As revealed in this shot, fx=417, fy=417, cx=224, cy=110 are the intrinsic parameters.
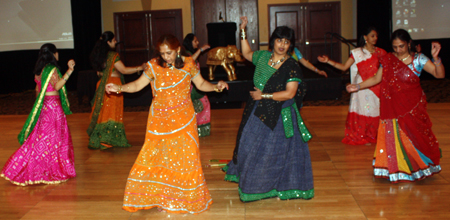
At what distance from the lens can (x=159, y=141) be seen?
3.04 m

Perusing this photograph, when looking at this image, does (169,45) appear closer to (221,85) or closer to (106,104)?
(221,85)

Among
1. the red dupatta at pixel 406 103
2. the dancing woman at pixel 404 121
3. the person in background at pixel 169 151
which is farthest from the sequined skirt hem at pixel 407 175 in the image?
the person in background at pixel 169 151

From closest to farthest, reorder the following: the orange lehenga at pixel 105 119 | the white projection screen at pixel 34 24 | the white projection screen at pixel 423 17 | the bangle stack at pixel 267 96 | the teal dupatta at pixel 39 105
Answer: the bangle stack at pixel 267 96 < the teal dupatta at pixel 39 105 < the orange lehenga at pixel 105 119 < the white projection screen at pixel 34 24 < the white projection screen at pixel 423 17

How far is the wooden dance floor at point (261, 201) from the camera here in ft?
10.0

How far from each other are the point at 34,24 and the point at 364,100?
794 cm

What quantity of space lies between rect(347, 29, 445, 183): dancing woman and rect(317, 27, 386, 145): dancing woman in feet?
3.94

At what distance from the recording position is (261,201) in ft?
10.7

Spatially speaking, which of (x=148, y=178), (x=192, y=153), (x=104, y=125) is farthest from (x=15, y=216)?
(x=104, y=125)

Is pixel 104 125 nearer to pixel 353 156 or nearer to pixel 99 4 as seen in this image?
pixel 353 156

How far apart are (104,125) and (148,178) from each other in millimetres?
2160

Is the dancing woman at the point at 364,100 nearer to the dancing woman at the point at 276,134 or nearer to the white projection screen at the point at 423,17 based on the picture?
the dancing woman at the point at 276,134

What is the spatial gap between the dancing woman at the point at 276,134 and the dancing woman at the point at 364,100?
6.25 ft

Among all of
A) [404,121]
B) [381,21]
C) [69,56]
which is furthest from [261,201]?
[69,56]

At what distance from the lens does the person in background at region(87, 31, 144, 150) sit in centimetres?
481
